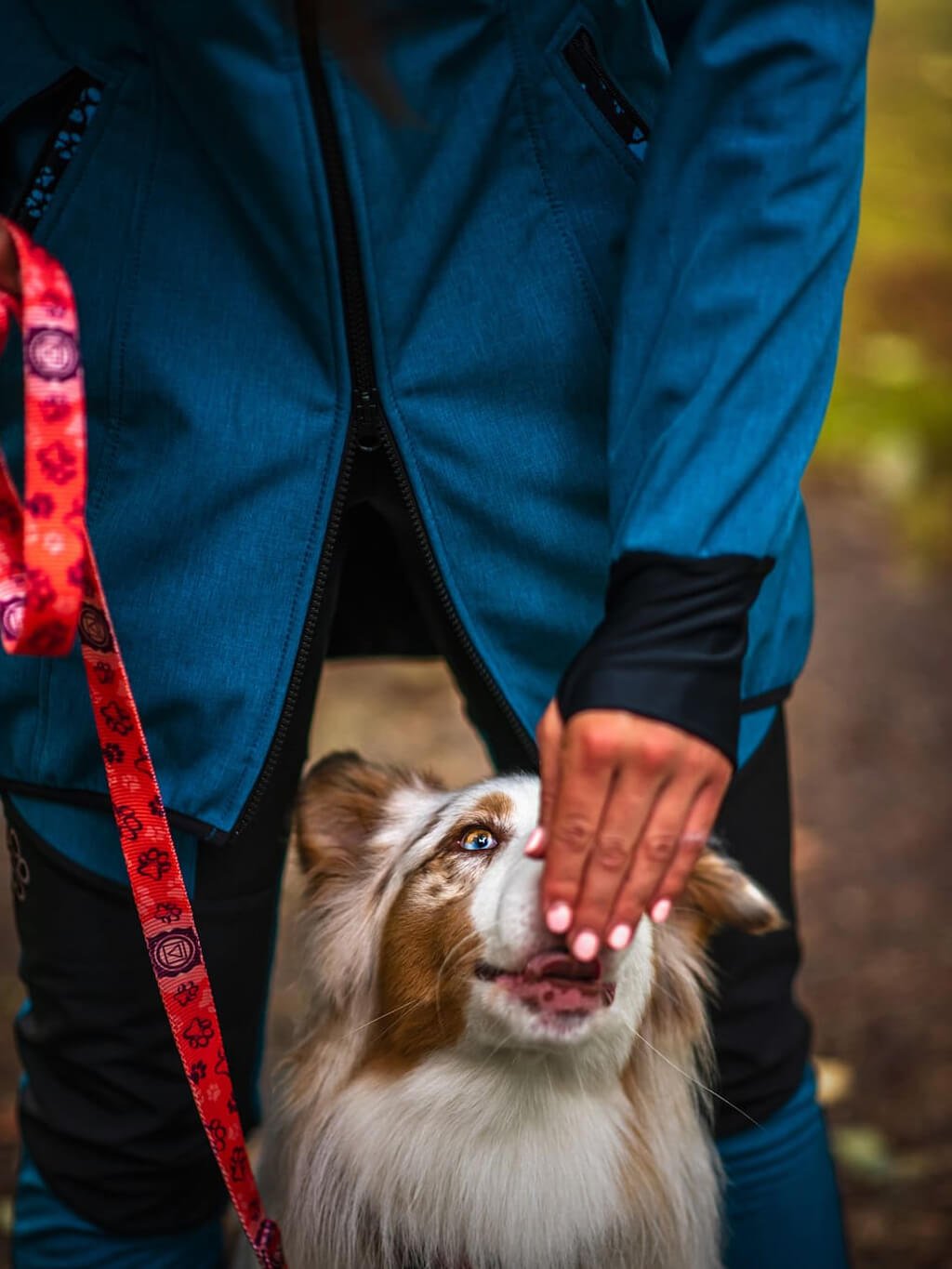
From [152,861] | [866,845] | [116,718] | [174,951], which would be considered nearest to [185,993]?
[174,951]

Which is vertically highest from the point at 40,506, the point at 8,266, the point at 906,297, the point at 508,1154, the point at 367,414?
the point at 906,297

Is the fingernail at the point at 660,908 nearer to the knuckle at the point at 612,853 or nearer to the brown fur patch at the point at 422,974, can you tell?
the knuckle at the point at 612,853

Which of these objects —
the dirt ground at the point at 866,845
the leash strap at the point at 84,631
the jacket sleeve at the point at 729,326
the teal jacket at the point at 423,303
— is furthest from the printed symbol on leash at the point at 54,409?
the dirt ground at the point at 866,845

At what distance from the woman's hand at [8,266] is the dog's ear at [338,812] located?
90 cm

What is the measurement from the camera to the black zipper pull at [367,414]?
154cm

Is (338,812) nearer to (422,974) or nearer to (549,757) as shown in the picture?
(422,974)

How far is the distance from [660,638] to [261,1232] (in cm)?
99

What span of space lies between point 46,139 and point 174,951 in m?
0.95

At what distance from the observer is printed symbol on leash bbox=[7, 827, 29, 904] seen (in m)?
1.73

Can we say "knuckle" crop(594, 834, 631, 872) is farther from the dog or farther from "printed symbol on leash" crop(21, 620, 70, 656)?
"printed symbol on leash" crop(21, 620, 70, 656)

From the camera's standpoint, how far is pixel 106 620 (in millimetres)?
1399

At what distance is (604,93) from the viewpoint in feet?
4.97

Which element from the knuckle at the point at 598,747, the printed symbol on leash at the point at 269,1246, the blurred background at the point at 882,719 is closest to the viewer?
the knuckle at the point at 598,747

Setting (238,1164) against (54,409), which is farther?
(238,1164)
